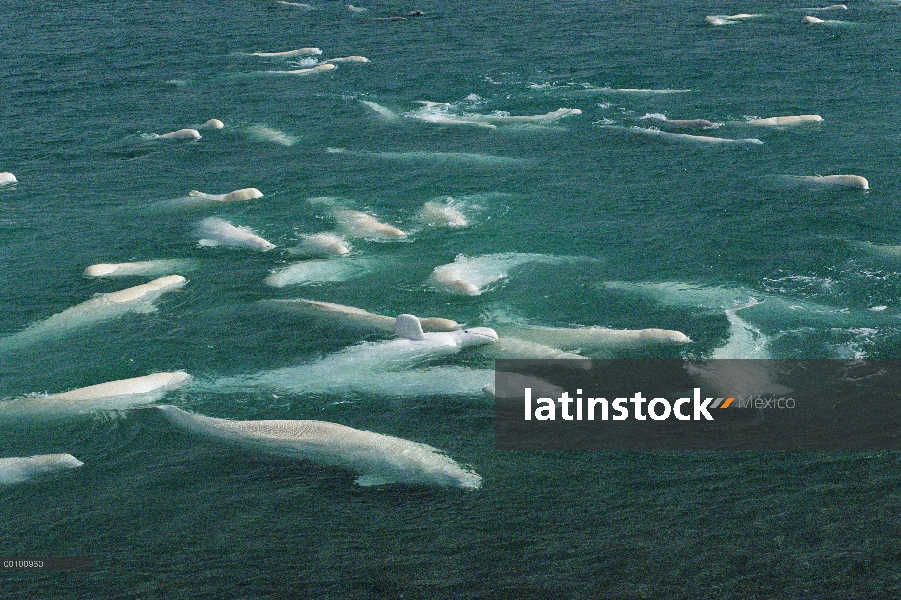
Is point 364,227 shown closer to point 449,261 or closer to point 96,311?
point 449,261

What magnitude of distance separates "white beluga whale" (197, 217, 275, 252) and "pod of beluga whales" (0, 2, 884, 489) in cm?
6

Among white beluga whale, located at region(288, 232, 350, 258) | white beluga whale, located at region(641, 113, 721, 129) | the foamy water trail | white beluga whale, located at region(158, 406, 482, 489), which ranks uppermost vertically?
white beluga whale, located at region(641, 113, 721, 129)

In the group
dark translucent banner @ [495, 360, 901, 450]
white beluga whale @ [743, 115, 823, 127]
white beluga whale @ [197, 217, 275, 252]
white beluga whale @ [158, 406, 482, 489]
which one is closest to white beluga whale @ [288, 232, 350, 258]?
white beluga whale @ [197, 217, 275, 252]

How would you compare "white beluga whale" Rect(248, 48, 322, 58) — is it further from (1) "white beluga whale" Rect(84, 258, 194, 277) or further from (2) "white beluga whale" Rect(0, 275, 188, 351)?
(2) "white beluga whale" Rect(0, 275, 188, 351)

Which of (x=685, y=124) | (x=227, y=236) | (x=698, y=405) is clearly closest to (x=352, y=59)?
(x=685, y=124)

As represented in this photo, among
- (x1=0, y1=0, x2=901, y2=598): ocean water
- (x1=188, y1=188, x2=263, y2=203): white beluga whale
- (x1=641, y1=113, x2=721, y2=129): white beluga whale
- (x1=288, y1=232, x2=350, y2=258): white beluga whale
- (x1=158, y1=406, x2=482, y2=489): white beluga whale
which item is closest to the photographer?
(x1=0, y1=0, x2=901, y2=598): ocean water

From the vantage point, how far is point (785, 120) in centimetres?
4866

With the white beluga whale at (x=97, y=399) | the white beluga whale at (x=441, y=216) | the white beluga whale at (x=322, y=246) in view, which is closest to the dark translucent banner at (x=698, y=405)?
the white beluga whale at (x=97, y=399)

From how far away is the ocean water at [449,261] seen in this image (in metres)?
21.6

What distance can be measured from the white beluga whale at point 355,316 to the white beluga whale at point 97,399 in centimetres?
473

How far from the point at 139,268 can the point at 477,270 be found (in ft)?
36.7

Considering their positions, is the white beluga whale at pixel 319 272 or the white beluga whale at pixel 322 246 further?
the white beluga whale at pixel 322 246

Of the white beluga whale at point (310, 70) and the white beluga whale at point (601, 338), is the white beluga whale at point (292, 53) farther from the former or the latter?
the white beluga whale at point (601, 338)

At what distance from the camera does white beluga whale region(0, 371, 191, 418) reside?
89.0ft
